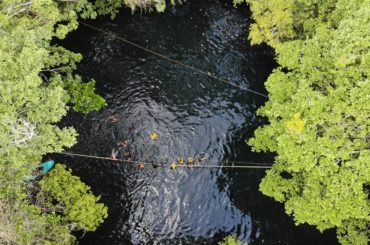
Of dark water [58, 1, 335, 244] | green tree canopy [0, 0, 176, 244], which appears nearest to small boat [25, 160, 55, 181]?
green tree canopy [0, 0, 176, 244]

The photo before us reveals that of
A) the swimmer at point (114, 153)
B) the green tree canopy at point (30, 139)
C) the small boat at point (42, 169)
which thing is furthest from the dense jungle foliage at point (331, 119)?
the small boat at point (42, 169)

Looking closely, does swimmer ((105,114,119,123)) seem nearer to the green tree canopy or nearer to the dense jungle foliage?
the green tree canopy

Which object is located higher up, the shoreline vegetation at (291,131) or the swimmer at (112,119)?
the shoreline vegetation at (291,131)

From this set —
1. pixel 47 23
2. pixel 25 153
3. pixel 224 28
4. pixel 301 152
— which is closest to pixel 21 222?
pixel 25 153

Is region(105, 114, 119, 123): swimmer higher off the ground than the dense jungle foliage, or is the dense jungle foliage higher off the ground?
the dense jungle foliage

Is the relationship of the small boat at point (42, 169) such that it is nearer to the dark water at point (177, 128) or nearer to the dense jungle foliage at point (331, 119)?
the dark water at point (177, 128)

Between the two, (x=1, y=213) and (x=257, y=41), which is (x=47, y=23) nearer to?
(x=1, y=213)
